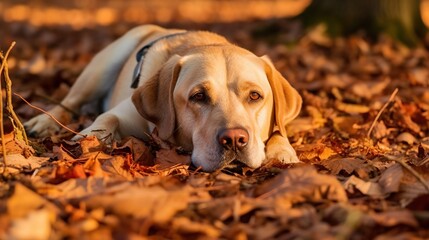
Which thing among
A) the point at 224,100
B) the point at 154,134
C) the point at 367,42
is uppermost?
the point at 224,100

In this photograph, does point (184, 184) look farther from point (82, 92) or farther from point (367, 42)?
point (367, 42)

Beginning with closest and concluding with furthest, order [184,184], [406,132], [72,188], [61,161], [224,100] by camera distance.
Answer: [72,188] → [184,184] → [61,161] → [224,100] → [406,132]

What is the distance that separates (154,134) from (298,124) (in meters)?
1.46

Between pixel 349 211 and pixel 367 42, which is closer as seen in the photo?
pixel 349 211

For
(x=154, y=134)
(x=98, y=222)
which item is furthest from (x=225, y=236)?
(x=154, y=134)

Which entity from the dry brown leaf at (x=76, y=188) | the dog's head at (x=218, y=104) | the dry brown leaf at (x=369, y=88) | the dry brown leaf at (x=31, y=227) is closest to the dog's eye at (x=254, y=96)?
the dog's head at (x=218, y=104)

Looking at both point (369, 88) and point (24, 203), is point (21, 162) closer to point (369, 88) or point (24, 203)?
point (24, 203)

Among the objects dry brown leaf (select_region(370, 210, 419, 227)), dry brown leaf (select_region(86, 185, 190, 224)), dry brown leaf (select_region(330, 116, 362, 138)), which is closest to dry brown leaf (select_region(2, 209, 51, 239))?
dry brown leaf (select_region(86, 185, 190, 224))

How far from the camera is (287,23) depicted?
10164 mm

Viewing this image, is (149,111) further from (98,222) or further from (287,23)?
(287,23)


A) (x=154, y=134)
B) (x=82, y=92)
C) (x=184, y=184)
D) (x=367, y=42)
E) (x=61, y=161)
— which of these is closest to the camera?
(x=184, y=184)

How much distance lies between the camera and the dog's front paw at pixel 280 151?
441 cm

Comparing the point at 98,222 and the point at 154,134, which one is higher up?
the point at 98,222

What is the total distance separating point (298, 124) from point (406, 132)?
2.90 ft
